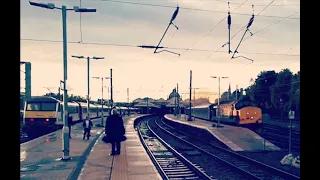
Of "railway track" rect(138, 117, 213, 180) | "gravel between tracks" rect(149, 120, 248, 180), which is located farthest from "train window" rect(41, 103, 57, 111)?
"gravel between tracks" rect(149, 120, 248, 180)

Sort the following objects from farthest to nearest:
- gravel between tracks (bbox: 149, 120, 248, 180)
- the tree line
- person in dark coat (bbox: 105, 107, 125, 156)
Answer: the tree line → person in dark coat (bbox: 105, 107, 125, 156) → gravel between tracks (bbox: 149, 120, 248, 180)

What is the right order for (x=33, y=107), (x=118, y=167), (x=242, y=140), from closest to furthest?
(x=118, y=167) → (x=242, y=140) → (x=33, y=107)

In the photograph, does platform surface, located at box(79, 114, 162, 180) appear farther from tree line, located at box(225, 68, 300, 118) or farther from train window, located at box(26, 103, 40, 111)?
tree line, located at box(225, 68, 300, 118)

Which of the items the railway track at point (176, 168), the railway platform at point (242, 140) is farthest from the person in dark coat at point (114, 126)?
the railway platform at point (242, 140)

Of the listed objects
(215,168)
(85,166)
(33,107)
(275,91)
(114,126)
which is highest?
(275,91)

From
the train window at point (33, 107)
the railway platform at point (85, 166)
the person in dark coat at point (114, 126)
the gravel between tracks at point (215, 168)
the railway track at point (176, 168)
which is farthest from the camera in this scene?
the train window at point (33, 107)

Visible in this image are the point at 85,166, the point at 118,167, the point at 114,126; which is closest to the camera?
the point at 118,167

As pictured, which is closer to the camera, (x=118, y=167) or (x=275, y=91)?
(x=118, y=167)

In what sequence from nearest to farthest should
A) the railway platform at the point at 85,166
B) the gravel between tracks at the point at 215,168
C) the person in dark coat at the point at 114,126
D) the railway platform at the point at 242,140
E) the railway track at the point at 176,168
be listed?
the railway platform at the point at 85,166, the railway track at the point at 176,168, the gravel between tracks at the point at 215,168, the person in dark coat at the point at 114,126, the railway platform at the point at 242,140

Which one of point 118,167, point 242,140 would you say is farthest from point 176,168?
point 242,140

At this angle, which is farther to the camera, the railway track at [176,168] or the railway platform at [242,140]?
the railway platform at [242,140]

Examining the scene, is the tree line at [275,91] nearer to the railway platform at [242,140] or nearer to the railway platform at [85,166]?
the railway platform at [242,140]

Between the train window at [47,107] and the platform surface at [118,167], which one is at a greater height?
the train window at [47,107]

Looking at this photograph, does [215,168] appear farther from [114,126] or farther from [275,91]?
[275,91]
